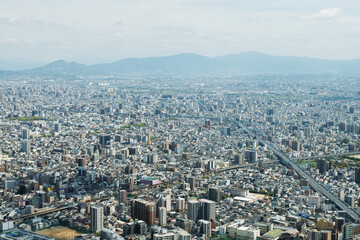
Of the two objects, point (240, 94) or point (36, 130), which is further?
point (240, 94)

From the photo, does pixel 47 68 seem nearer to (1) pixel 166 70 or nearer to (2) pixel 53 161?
(1) pixel 166 70

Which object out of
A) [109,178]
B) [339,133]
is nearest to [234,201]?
[109,178]

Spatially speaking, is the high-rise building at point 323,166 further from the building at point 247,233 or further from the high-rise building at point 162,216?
the high-rise building at point 162,216

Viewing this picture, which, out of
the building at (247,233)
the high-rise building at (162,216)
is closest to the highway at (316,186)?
the building at (247,233)

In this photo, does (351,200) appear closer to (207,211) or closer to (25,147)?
(207,211)

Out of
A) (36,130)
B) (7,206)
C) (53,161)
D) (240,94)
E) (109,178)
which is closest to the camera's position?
(7,206)

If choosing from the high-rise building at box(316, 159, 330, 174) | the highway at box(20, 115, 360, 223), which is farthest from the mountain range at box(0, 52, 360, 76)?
the high-rise building at box(316, 159, 330, 174)
